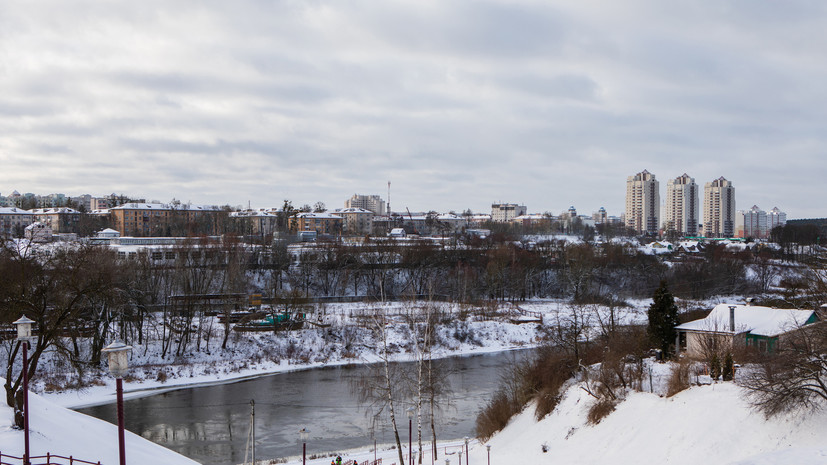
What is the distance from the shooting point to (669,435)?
59.6ft

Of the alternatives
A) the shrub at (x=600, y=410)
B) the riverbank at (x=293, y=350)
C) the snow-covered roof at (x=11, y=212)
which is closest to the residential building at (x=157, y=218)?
the snow-covered roof at (x=11, y=212)

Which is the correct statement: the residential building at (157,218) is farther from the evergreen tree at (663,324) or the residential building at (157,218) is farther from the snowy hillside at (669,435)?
the snowy hillside at (669,435)

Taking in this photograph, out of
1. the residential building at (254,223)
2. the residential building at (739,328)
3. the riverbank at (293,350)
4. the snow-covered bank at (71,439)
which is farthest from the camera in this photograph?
the residential building at (254,223)

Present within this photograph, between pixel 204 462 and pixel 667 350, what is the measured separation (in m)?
20.3

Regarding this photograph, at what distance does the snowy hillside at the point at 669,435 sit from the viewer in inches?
623

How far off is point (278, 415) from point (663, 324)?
59.5ft

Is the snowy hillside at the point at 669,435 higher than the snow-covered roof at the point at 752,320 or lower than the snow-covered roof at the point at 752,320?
lower

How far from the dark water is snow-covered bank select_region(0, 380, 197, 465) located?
5.39 metres

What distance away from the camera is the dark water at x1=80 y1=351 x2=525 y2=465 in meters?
24.2

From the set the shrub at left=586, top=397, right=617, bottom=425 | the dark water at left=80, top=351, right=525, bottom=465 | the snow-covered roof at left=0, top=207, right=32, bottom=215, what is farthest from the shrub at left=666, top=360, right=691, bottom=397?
the snow-covered roof at left=0, top=207, right=32, bottom=215

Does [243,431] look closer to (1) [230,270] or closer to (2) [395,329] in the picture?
(2) [395,329]

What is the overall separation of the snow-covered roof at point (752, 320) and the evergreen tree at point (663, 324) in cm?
65

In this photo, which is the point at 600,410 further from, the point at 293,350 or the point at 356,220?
the point at 356,220

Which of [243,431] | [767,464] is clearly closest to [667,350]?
[767,464]
